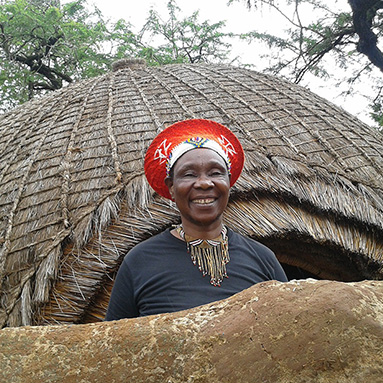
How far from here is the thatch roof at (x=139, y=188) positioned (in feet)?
5.87

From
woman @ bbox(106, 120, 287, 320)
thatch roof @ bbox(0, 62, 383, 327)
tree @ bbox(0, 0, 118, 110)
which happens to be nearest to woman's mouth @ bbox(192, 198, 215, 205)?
woman @ bbox(106, 120, 287, 320)

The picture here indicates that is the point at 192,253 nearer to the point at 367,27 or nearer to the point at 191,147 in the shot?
the point at 191,147

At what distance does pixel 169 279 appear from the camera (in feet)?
4.07

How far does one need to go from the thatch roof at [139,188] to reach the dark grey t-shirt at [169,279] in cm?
51

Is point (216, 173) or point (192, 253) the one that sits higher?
point (216, 173)

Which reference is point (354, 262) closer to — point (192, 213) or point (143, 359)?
point (192, 213)

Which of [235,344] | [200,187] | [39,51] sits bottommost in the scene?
[235,344]

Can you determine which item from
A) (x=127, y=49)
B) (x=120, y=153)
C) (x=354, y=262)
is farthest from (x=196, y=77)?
(x=127, y=49)

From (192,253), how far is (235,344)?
0.66 metres

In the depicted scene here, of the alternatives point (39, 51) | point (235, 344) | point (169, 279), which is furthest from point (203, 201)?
point (39, 51)

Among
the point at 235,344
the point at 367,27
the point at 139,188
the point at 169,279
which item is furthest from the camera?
the point at 367,27

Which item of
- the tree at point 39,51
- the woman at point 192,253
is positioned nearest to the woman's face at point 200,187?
the woman at point 192,253

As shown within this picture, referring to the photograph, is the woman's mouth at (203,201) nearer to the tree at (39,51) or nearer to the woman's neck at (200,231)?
the woman's neck at (200,231)

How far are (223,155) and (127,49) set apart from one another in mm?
9082
